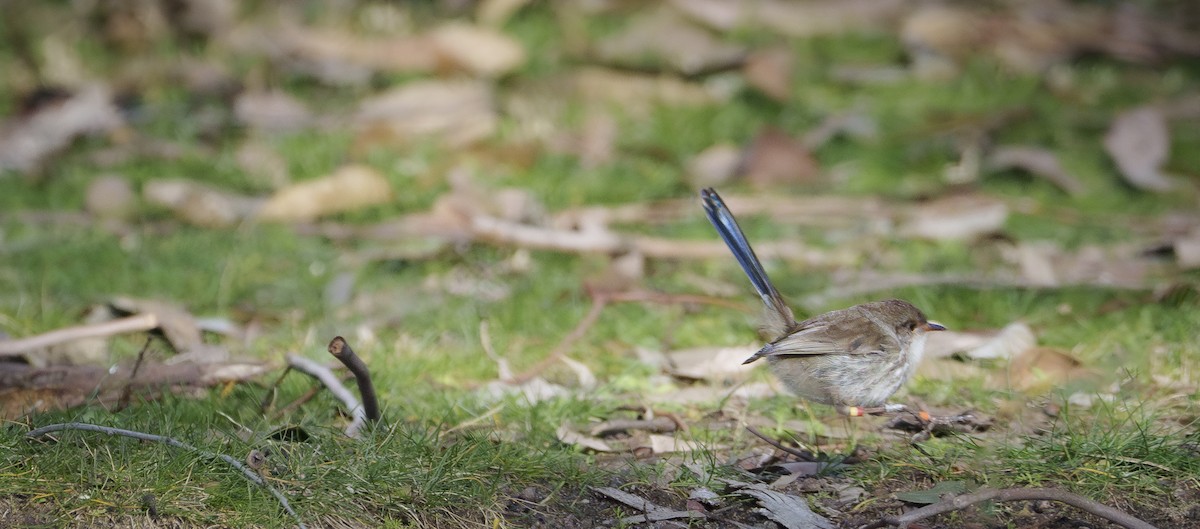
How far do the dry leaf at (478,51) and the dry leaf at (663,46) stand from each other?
507mm

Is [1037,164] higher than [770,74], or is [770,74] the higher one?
[770,74]

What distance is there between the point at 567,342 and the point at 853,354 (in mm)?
1232

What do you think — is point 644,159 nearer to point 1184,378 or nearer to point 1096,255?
point 1096,255

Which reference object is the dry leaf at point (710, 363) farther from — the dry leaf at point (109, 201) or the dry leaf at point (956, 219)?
the dry leaf at point (109, 201)

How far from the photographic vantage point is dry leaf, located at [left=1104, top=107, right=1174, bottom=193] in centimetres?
658

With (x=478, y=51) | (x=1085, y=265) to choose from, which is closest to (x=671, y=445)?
(x=1085, y=265)

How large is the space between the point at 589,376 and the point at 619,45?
148 inches

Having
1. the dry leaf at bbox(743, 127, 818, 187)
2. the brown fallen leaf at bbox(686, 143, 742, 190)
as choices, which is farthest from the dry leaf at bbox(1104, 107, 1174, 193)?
the brown fallen leaf at bbox(686, 143, 742, 190)

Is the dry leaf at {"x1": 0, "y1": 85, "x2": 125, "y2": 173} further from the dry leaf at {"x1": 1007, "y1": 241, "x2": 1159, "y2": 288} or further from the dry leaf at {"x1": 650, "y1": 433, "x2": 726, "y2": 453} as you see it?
the dry leaf at {"x1": 1007, "y1": 241, "x2": 1159, "y2": 288}

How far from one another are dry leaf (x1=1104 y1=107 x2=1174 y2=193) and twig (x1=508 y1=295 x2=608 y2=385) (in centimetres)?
300

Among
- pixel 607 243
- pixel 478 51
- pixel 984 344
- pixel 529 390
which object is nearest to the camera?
pixel 529 390

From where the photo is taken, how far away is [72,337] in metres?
4.42

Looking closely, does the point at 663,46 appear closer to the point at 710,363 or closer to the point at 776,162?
the point at 776,162

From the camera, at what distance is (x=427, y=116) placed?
7176 mm
